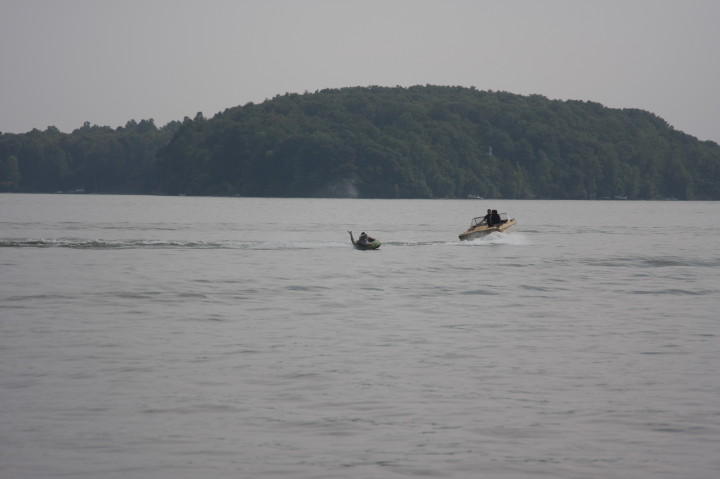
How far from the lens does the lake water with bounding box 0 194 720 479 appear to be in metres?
14.8

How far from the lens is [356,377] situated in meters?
20.6

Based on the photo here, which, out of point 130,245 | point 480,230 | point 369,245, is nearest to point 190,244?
point 130,245

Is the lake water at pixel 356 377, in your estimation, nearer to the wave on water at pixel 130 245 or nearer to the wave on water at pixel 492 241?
the wave on water at pixel 130 245

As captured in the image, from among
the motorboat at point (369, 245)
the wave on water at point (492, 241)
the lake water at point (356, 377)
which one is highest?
the wave on water at point (492, 241)

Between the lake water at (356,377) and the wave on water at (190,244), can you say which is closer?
the lake water at (356,377)

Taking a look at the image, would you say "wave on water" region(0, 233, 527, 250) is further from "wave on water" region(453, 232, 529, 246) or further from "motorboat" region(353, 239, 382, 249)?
"motorboat" region(353, 239, 382, 249)

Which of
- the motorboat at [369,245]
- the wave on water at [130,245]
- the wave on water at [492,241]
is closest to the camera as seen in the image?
the motorboat at [369,245]

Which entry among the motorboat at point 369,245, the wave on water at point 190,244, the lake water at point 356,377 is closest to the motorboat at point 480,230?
the wave on water at point 190,244

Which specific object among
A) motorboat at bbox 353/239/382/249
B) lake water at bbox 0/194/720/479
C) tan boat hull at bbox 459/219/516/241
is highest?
tan boat hull at bbox 459/219/516/241

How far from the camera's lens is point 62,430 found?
16031 mm

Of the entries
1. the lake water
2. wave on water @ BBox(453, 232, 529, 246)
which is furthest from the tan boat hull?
the lake water

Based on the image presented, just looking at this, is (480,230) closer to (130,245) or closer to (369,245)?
(369,245)

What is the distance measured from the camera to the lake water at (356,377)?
1477cm

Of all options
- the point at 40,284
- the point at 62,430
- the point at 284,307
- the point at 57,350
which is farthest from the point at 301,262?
the point at 62,430
